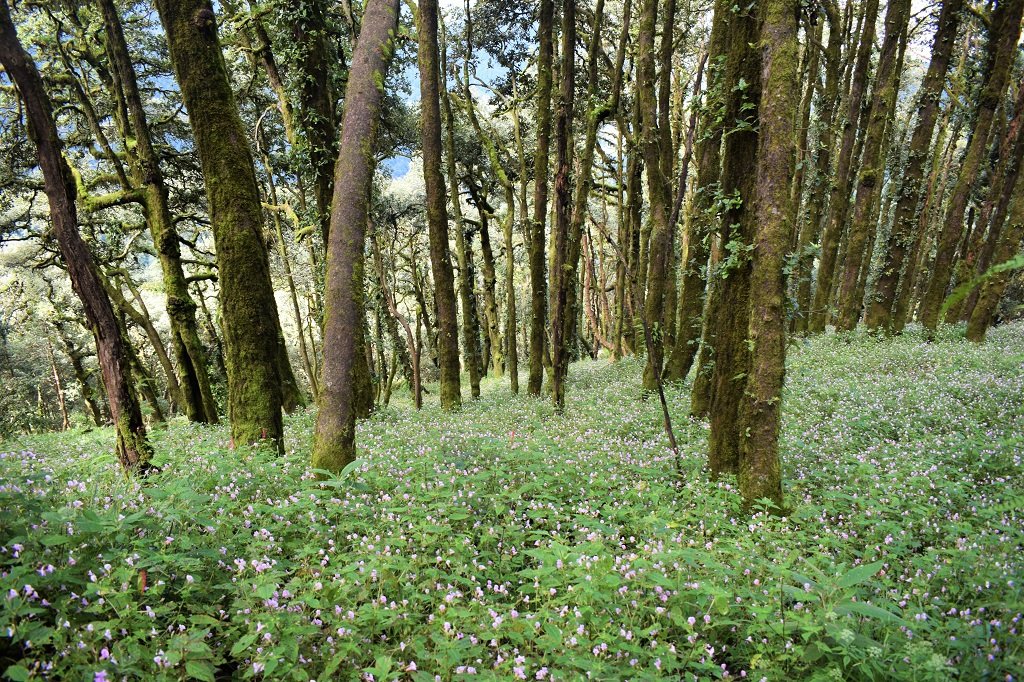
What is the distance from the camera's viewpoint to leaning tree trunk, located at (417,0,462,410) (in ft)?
42.1

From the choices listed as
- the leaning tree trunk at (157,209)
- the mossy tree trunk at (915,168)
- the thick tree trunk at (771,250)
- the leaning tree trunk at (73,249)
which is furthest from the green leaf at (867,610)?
the mossy tree trunk at (915,168)

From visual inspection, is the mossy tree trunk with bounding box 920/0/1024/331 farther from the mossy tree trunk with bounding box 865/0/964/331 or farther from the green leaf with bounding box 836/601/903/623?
the green leaf with bounding box 836/601/903/623

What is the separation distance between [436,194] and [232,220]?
7311 mm

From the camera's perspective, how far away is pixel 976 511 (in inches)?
216

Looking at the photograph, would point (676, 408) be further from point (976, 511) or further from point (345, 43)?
point (345, 43)

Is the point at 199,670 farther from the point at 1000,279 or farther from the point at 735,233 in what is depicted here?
the point at 1000,279

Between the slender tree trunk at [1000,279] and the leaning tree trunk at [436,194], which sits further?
the slender tree trunk at [1000,279]

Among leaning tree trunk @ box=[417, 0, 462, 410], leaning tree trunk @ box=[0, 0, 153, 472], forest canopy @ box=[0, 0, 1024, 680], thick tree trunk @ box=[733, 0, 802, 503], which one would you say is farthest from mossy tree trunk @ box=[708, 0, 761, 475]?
leaning tree trunk @ box=[417, 0, 462, 410]

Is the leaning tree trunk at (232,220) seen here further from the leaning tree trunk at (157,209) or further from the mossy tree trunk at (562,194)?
the leaning tree trunk at (157,209)

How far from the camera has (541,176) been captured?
47.5 feet

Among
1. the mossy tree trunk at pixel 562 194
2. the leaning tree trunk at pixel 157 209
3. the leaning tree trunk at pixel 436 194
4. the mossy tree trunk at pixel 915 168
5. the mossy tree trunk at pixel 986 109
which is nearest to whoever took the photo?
the mossy tree trunk at pixel 562 194

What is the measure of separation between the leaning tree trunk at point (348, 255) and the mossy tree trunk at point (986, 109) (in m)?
15.1

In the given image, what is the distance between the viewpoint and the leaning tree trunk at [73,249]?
5.55 meters

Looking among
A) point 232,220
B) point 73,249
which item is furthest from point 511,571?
point 73,249
